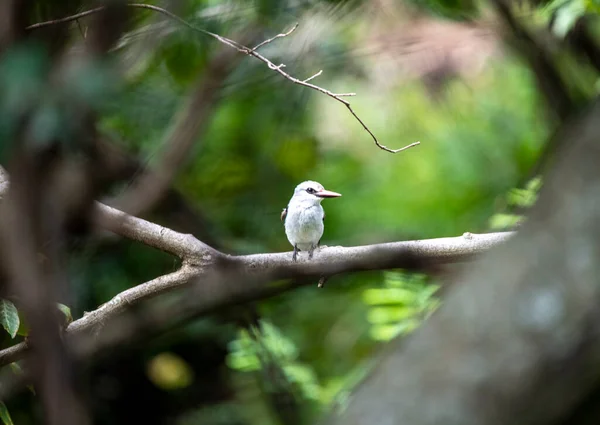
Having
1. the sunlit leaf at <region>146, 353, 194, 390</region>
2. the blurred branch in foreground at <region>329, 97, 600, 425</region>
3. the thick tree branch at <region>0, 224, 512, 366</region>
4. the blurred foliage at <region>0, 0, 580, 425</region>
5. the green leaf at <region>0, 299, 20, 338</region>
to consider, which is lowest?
the sunlit leaf at <region>146, 353, 194, 390</region>

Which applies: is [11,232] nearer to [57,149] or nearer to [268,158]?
[57,149]

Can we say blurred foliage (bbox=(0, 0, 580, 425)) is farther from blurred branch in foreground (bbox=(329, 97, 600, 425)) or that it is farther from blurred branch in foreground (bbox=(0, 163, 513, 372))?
blurred branch in foreground (bbox=(329, 97, 600, 425))

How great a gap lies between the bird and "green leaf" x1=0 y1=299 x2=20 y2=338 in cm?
162

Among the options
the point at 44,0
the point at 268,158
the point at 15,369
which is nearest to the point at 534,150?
the point at 268,158

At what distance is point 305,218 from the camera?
420 centimetres

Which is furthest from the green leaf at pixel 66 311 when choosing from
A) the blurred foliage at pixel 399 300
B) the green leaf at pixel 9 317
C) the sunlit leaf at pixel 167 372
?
the sunlit leaf at pixel 167 372

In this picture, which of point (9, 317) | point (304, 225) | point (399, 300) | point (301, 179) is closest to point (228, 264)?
point (9, 317)

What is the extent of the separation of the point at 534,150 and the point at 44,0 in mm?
5085

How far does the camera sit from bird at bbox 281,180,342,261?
4.09 metres

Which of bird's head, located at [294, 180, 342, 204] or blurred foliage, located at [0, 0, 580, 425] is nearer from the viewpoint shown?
blurred foliage, located at [0, 0, 580, 425]

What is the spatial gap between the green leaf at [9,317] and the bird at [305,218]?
1.62 metres

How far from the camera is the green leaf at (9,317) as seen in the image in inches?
96.9

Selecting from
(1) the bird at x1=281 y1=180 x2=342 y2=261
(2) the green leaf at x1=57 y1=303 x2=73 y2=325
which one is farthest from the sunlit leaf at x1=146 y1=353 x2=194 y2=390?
(2) the green leaf at x1=57 y1=303 x2=73 y2=325

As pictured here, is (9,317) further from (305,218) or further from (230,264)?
(305,218)
